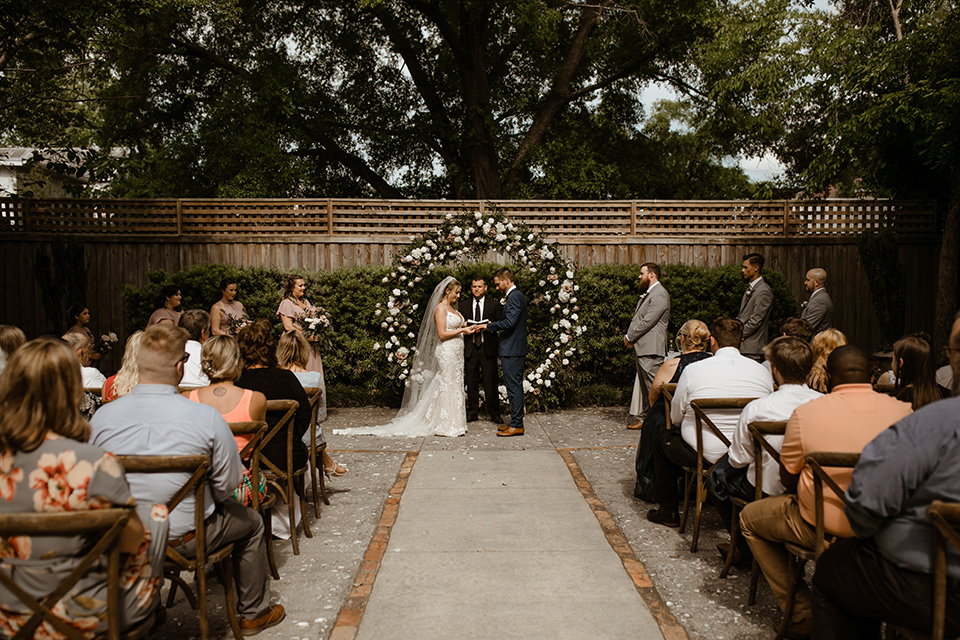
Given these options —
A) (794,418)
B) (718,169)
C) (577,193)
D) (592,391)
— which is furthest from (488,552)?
(718,169)

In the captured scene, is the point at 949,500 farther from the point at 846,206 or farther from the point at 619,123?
the point at 619,123

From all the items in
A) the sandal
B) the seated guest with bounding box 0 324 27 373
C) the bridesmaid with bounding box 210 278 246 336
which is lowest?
the sandal

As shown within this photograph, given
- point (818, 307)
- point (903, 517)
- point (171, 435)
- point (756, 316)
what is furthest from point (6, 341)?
point (818, 307)

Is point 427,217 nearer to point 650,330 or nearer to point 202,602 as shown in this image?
point 650,330

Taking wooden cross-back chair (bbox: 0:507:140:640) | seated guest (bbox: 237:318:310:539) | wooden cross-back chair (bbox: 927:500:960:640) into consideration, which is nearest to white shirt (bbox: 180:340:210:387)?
seated guest (bbox: 237:318:310:539)

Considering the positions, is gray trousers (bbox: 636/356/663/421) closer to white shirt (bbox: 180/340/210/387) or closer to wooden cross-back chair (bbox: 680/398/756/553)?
wooden cross-back chair (bbox: 680/398/756/553)

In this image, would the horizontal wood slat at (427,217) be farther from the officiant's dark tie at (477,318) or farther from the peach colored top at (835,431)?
the peach colored top at (835,431)

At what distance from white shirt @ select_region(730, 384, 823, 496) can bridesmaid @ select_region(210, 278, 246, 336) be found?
259 inches

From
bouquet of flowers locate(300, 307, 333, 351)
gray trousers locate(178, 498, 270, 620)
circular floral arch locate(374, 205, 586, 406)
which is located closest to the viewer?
gray trousers locate(178, 498, 270, 620)

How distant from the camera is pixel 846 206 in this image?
533 inches

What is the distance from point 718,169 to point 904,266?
33.7 feet

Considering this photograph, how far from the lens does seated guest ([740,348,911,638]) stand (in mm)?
3266

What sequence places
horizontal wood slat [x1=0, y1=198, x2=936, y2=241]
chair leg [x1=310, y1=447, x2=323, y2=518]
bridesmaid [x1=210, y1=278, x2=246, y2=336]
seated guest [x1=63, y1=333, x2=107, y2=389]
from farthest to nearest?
1. horizontal wood slat [x1=0, y1=198, x2=936, y2=241]
2. bridesmaid [x1=210, y1=278, x2=246, y2=336]
3. seated guest [x1=63, y1=333, x2=107, y2=389]
4. chair leg [x1=310, y1=447, x2=323, y2=518]

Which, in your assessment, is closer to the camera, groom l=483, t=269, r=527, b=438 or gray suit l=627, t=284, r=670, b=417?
groom l=483, t=269, r=527, b=438
